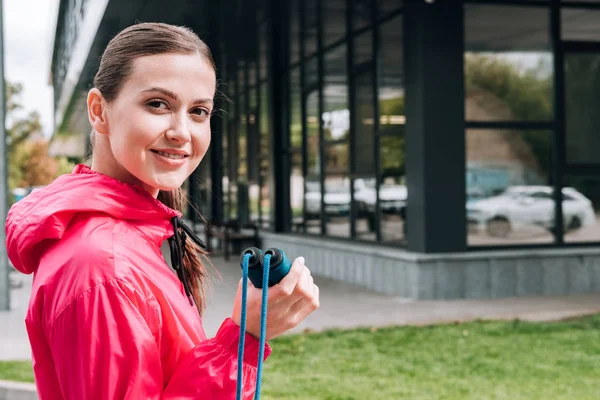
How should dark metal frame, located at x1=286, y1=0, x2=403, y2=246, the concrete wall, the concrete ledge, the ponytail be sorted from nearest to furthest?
the ponytail
the concrete ledge
the concrete wall
dark metal frame, located at x1=286, y1=0, x2=403, y2=246

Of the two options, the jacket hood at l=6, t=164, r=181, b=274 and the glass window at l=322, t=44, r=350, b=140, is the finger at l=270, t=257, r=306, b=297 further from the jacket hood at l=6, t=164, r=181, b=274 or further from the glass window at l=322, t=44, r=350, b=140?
the glass window at l=322, t=44, r=350, b=140

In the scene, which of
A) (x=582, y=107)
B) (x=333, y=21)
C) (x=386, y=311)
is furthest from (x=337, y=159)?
(x=386, y=311)

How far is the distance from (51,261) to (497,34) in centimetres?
1075

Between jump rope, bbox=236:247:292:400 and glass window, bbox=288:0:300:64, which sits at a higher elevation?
glass window, bbox=288:0:300:64

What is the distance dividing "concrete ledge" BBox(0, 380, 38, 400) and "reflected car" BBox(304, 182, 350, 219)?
8505mm

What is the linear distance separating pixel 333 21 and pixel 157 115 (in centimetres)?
1308

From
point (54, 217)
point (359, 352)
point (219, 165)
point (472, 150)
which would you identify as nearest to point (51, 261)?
point (54, 217)

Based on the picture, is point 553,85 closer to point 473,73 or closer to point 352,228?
point 473,73

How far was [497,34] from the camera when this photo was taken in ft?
37.3

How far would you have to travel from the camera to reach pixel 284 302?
138 centimetres

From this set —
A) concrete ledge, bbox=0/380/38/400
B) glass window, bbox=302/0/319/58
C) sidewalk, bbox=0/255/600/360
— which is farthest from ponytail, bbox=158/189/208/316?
glass window, bbox=302/0/319/58

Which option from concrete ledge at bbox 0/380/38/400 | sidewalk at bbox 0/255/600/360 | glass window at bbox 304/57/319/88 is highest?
glass window at bbox 304/57/319/88

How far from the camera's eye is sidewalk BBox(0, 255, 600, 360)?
8.80 m

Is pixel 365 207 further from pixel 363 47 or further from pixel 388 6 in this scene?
pixel 388 6
